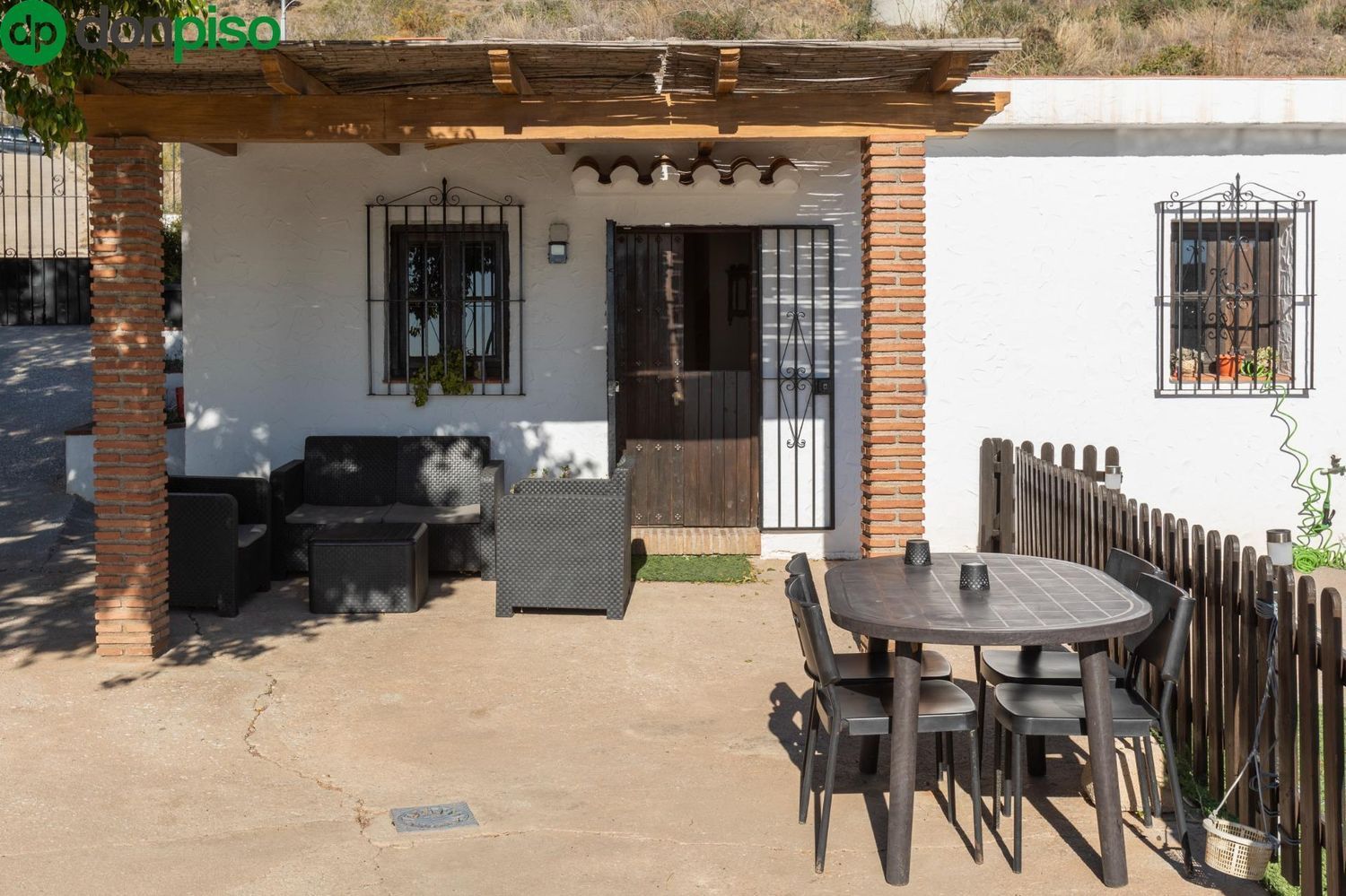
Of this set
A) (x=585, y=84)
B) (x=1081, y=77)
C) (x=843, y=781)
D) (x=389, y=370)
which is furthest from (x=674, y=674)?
(x=1081, y=77)

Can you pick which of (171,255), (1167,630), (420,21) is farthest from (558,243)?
(420,21)

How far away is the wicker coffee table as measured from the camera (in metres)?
7.20

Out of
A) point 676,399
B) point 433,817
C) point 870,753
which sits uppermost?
point 676,399

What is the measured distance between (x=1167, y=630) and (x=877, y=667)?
1045 mm

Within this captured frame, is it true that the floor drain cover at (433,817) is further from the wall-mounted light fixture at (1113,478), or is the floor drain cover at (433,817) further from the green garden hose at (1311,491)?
the green garden hose at (1311,491)

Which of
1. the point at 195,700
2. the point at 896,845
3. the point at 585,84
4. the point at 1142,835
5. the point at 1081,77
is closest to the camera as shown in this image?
the point at 896,845

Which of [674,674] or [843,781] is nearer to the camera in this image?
[843,781]

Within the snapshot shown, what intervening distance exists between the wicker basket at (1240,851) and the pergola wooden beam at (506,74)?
402 centimetres

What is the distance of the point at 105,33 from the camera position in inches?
207

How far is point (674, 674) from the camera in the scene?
238 inches

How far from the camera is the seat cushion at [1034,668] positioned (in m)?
4.37

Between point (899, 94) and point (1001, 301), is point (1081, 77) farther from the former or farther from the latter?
point (899, 94)

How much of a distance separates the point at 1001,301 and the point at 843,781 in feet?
15.2

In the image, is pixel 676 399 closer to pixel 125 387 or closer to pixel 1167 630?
pixel 125 387
